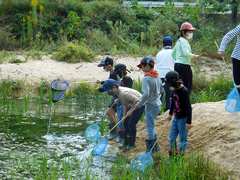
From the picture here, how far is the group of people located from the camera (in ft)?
17.4

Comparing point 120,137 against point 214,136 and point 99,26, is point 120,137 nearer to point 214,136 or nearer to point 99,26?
point 214,136

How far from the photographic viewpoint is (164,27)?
1784 cm

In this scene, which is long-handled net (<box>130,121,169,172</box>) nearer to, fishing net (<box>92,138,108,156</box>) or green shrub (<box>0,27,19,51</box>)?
fishing net (<box>92,138,108,156</box>)

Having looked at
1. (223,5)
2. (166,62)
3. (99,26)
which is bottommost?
(166,62)

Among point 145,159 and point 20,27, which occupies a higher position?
point 20,27

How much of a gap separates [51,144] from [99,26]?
42.7 feet

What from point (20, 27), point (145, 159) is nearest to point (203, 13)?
point (20, 27)

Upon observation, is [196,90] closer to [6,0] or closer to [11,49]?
[11,49]

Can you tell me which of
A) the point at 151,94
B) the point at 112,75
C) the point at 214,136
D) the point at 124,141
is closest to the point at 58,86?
the point at 112,75

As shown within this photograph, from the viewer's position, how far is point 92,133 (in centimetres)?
679

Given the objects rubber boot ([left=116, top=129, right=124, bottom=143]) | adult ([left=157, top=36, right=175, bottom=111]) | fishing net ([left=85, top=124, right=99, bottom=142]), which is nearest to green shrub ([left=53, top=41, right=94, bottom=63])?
adult ([left=157, top=36, right=175, bottom=111])

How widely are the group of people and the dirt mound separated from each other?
365 millimetres

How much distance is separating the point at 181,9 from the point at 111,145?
46.5 feet

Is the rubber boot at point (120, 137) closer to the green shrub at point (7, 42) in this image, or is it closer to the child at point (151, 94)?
the child at point (151, 94)
